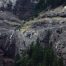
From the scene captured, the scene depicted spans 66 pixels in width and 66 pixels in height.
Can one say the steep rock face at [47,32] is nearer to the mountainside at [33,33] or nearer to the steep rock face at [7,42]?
the mountainside at [33,33]

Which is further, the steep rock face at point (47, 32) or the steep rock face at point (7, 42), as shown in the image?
the steep rock face at point (7, 42)

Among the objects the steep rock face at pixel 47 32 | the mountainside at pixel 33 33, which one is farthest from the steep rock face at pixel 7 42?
the steep rock face at pixel 47 32

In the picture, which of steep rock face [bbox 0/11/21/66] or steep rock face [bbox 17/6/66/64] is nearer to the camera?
steep rock face [bbox 17/6/66/64]

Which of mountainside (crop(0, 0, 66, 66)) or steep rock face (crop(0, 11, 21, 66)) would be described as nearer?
mountainside (crop(0, 0, 66, 66))

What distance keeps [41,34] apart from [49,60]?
944 cm

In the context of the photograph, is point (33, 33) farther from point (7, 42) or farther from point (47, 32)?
point (7, 42)

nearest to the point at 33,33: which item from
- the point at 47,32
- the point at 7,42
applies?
the point at 47,32

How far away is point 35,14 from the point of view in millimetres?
80812

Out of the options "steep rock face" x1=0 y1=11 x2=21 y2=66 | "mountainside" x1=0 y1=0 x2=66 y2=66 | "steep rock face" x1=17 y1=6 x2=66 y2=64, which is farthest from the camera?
"steep rock face" x1=0 y1=11 x2=21 y2=66

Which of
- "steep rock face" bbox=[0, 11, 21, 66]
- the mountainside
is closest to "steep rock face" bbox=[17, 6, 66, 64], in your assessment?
the mountainside

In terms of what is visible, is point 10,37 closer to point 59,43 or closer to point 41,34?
point 41,34

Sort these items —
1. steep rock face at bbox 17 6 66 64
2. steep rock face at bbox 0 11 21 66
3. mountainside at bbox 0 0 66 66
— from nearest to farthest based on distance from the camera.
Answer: steep rock face at bbox 17 6 66 64
mountainside at bbox 0 0 66 66
steep rock face at bbox 0 11 21 66

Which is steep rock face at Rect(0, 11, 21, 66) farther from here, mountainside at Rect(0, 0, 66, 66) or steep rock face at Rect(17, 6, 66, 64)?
steep rock face at Rect(17, 6, 66, 64)

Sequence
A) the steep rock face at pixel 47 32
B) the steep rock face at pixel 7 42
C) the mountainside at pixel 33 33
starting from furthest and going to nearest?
the steep rock face at pixel 7 42 < the mountainside at pixel 33 33 < the steep rock face at pixel 47 32
